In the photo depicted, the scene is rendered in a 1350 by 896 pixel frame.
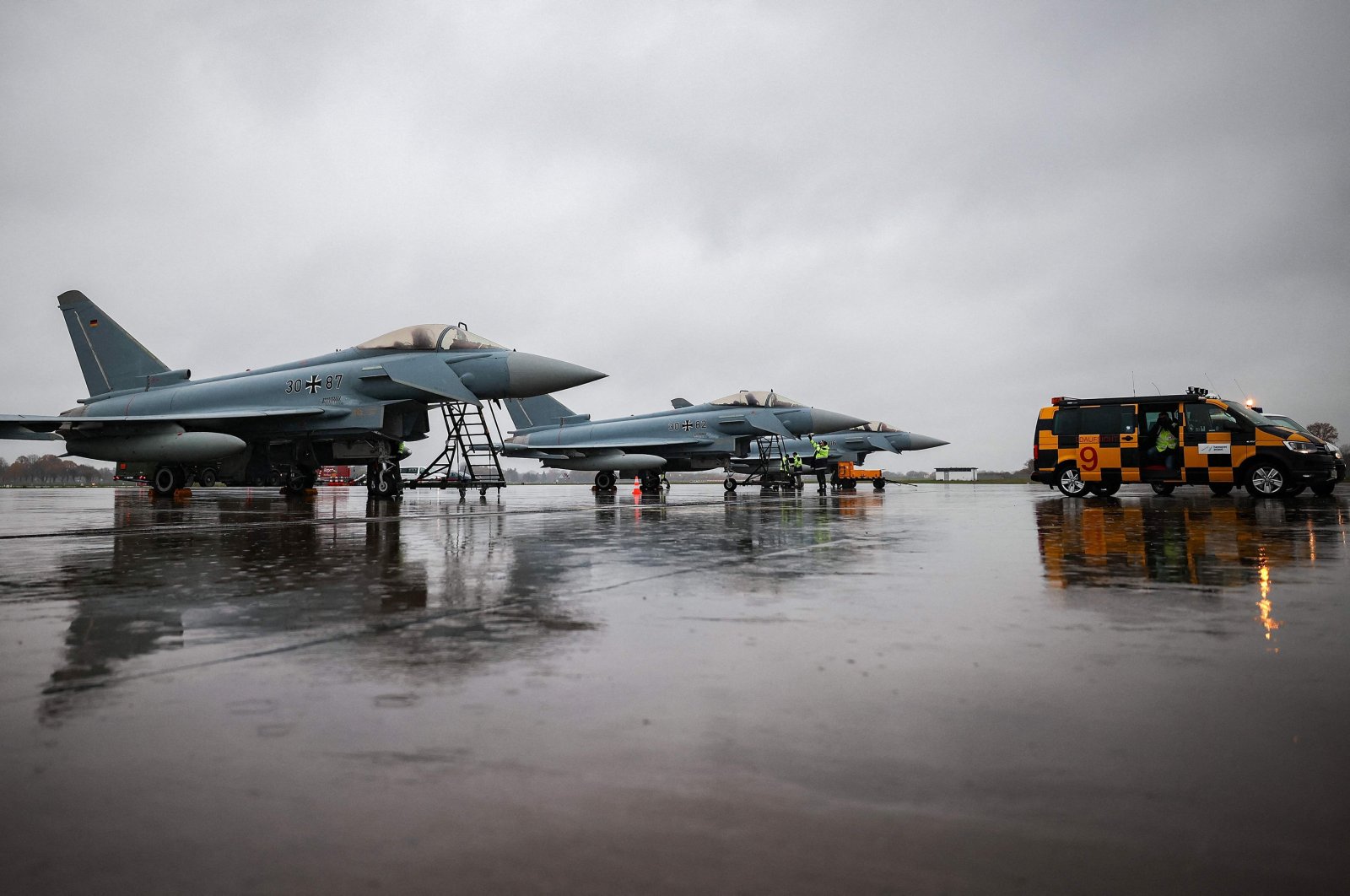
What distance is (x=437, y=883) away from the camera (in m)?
1.24

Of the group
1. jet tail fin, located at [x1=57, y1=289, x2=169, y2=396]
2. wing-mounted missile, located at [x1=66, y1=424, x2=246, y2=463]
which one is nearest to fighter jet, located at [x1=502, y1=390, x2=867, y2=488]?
jet tail fin, located at [x1=57, y1=289, x2=169, y2=396]

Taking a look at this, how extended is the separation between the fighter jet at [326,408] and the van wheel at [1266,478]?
481 inches

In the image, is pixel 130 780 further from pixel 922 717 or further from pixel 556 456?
pixel 556 456

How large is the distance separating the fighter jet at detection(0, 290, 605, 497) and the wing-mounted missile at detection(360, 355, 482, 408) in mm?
18

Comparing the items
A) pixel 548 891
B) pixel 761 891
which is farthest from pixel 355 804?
pixel 761 891

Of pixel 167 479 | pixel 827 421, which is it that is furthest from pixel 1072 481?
pixel 167 479

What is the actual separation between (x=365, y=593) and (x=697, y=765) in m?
2.78

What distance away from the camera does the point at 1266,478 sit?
14.3 m

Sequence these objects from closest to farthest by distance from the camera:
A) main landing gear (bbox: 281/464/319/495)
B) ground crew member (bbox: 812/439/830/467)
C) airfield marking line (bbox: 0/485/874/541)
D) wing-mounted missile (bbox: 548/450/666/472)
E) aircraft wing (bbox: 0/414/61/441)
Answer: airfield marking line (bbox: 0/485/874/541)
aircraft wing (bbox: 0/414/61/441)
main landing gear (bbox: 281/464/319/495)
wing-mounted missile (bbox: 548/450/666/472)
ground crew member (bbox: 812/439/830/467)

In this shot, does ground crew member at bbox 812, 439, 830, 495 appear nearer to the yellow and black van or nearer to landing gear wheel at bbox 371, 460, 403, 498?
the yellow and black van

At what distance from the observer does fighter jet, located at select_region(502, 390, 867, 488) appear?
2242 centimetres

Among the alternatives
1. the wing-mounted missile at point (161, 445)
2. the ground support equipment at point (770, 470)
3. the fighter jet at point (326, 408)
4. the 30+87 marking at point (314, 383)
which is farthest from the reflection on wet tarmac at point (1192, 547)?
the wing-mounted missile at point (161, 445)

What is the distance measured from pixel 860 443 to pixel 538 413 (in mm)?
13248

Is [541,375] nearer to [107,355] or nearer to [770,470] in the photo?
[770,470]
